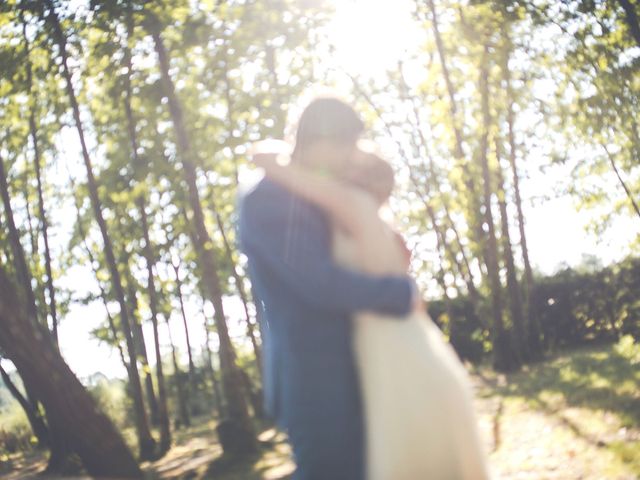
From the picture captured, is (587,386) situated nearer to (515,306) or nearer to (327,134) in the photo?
(515,306)

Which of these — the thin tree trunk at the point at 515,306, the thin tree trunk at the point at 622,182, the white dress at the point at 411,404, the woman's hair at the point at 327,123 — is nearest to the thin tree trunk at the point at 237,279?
the thin tree trunk at the point at 515,306

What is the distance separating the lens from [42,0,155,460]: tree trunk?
49.8 feet

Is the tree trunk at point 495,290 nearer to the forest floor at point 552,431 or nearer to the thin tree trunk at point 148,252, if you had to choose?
the forest floor at point 552,431

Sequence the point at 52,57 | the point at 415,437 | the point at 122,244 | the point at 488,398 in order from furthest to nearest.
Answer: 1. the point at 122,244
2. the point at 52,57
3. the point at 488,398
4. the point at 415,437

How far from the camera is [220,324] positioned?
14180 mm

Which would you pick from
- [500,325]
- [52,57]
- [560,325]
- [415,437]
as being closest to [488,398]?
[500,325]

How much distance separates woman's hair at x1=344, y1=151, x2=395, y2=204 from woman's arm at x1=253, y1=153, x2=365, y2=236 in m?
0.06

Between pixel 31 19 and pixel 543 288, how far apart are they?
74.5 feet

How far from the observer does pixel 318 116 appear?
95.9 inches

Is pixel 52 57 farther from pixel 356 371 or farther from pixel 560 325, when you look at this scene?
pixel 560 325

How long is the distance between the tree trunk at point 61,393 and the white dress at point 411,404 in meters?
7.31

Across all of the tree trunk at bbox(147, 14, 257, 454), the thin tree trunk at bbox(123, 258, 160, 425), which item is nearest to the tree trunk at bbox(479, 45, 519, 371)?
the tree trunk at bbox(147, 14, 257, 454)

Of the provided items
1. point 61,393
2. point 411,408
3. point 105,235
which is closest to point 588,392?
point 61,393

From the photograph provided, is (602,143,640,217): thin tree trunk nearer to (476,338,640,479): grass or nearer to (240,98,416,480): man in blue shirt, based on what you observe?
(476,338,640,479): grass
